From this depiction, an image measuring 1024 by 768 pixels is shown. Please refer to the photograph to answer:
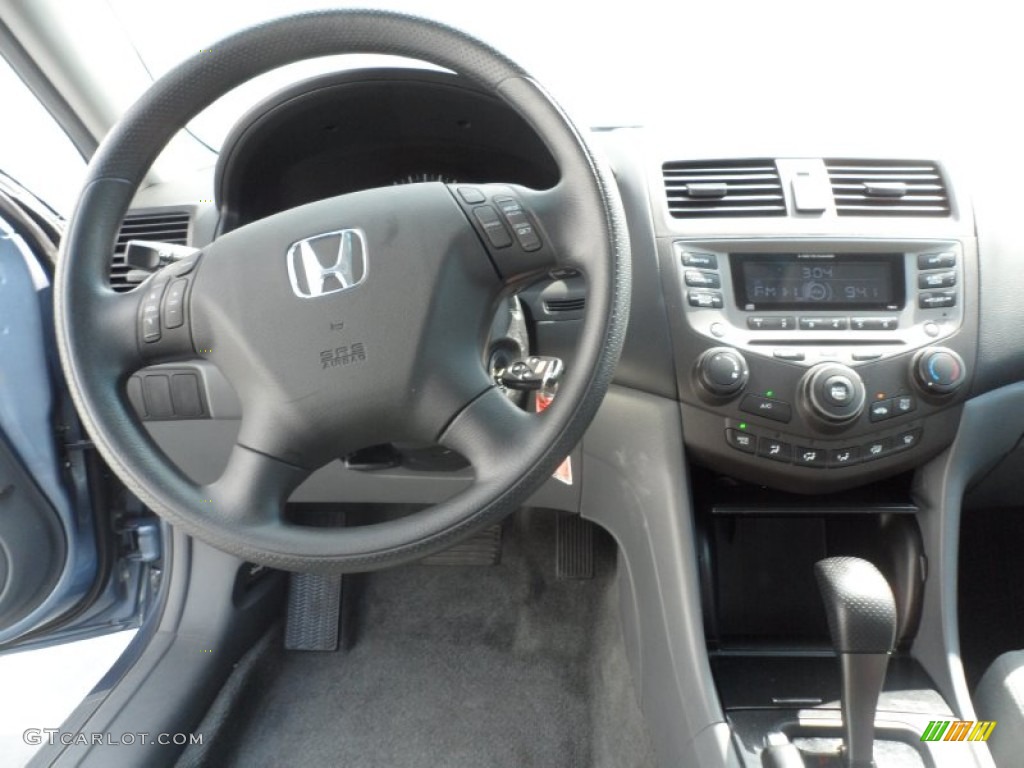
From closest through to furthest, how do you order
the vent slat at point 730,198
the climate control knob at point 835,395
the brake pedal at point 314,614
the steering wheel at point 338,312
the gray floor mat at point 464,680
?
the steering wheel at point 338,312, the climate control knob at point 835,395, the vent slat at point 730,198, the gray floor mat at point 464,680, the brake pedal at point 314,614

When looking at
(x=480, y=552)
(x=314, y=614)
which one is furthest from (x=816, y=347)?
(x=314, y=614)

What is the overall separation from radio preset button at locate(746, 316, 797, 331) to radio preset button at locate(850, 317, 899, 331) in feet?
0.28

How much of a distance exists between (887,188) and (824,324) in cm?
24

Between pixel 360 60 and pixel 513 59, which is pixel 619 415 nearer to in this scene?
pixel 513 59

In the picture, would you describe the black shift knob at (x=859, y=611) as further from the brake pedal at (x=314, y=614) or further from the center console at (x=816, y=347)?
the brake pedal at (x=314, y=614)

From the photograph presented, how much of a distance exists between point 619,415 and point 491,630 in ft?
2.42

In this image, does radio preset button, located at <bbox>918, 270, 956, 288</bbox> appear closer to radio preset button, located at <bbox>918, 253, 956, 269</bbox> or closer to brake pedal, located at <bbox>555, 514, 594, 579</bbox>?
radio preset button, located at <bbox>918, 253, 956, 269</bbox>

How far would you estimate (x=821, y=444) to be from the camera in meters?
1.10

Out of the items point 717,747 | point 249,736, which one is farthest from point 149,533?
point 717,747

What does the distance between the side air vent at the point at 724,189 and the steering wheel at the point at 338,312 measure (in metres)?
0.37

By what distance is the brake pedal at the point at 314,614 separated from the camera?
5.59 feet

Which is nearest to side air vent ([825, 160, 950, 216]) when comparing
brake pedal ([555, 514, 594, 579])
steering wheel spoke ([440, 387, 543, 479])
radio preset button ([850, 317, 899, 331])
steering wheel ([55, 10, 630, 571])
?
radio preset button ([850, 317, 899, 331])

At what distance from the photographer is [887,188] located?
116 cm

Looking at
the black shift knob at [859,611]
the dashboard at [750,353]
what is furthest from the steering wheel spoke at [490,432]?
the black shift knob at [859,611]
